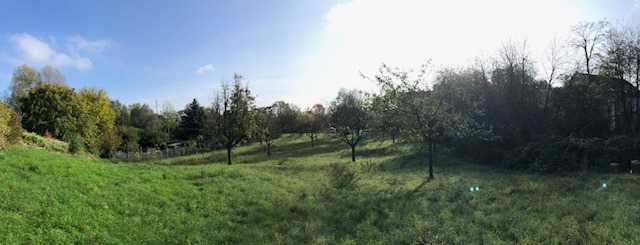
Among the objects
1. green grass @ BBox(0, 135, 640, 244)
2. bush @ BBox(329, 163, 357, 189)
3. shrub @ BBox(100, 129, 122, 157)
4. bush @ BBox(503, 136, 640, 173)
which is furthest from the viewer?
shrub @ BBox(100, 129, 122, 157)

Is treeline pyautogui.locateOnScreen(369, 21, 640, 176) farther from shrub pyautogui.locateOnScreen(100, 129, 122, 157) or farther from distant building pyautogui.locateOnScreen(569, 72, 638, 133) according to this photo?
shrub pyautogui.locateOnScreen(100, 129, 122, 157)

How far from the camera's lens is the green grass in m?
6.80

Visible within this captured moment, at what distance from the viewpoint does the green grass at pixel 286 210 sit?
22.3 feet

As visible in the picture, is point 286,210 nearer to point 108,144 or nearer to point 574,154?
point 574,154

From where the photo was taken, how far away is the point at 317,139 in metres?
53.0

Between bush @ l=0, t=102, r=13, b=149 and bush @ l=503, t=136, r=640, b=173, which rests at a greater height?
bush @ l=0, t=102, r=13, b=149

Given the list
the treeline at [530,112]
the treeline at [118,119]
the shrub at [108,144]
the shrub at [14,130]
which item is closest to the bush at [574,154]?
the treeline at [530,112]

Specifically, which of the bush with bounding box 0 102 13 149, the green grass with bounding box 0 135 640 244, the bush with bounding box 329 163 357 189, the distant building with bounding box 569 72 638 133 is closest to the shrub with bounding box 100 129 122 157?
the bush with bounding box 0 102 13 149

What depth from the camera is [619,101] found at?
2361cm

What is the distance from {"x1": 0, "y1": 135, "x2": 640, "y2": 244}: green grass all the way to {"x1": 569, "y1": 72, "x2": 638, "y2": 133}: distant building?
509 inches

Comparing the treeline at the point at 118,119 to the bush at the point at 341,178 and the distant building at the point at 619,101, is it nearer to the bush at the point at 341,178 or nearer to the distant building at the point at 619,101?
the bush at the point at 341,178

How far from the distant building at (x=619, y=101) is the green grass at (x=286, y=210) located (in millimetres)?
12924

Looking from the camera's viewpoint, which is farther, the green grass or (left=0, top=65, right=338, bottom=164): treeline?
(left=0, top=65, right=338, bottom=164): treeline

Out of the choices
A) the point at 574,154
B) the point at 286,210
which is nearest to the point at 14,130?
the point at 286,210
